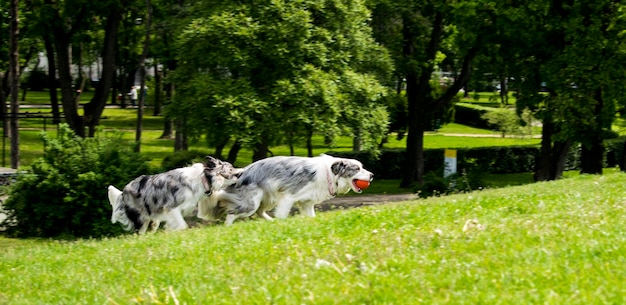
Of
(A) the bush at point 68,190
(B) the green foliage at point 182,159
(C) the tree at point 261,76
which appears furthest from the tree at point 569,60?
(A) the bush at point 68,190

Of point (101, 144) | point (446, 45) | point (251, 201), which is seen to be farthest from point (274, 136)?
point (446, 45)

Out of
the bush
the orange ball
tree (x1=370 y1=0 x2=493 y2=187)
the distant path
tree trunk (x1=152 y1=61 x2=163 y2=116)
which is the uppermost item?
tree (x1=370 y1=0 x2=493 y2=187)

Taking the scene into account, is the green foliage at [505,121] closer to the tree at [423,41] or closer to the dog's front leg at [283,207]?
the tree at [423,41]

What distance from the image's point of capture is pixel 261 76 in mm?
23578

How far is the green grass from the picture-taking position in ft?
23.7

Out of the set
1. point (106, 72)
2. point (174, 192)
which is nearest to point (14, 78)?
point (106, 72)

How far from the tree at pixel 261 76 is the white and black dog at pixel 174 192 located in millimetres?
6674

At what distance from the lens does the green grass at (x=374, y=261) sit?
7.21m

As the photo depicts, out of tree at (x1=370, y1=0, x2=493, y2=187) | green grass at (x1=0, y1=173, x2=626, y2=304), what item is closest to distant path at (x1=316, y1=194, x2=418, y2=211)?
tree at (x1=370, y1=0, x2=493, y2=187)

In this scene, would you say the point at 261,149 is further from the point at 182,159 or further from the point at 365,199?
the point at 365,199

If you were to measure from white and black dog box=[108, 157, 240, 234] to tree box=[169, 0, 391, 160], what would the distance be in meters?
6.67

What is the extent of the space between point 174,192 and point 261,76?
8503 mm

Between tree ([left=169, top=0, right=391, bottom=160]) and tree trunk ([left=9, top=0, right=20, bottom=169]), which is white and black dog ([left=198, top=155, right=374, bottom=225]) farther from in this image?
tree trunk ([left=9, top=0, right=20, bottom=169])

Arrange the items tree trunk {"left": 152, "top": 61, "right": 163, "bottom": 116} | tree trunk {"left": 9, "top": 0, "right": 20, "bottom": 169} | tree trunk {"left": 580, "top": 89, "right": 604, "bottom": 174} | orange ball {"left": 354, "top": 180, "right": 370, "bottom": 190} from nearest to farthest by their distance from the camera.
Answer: orange ball {"left": 354, "top": 180, "right": 370, "bottom": 190}
tree trunk {"left": 580, "top": 89, "right": 604, "bottom": 174}
tree trunk {"left": 9, "top": 0, "right": 20, "bottom": 169}
tree trunk {"left": 152, "top": 61, "right": 163, "bottom": 116}
